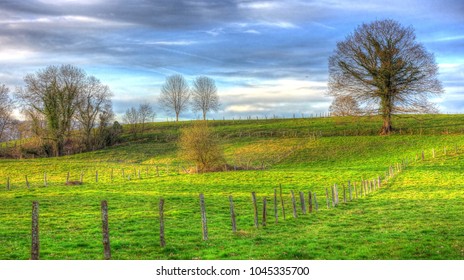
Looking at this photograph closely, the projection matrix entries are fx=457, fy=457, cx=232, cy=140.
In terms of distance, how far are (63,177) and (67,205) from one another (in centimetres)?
2968

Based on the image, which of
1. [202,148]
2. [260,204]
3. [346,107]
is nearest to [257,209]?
[260,204]

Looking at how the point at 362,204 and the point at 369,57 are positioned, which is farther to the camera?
the point at 369,57

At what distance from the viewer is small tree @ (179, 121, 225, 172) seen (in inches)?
2331

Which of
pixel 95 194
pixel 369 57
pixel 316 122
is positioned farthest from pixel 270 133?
pixel 95 194

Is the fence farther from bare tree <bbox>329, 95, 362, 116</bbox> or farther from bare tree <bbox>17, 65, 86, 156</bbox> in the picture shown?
bare tree <bbox>17, 65, 86, 156</bbox>

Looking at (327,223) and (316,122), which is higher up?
(316,122)

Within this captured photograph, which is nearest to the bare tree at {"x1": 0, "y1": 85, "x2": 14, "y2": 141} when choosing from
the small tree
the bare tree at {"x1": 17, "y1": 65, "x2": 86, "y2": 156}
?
the bare tree at {"x1": 17, "y1": 65, "x2": 86, "y2": 156}

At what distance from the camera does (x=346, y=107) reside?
246ft

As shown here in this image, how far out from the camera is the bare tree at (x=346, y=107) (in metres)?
74.9

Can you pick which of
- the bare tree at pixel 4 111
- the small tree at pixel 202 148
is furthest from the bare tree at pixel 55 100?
the small tree at pixel 202 148

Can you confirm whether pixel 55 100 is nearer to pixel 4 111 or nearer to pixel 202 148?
pixel 4 111

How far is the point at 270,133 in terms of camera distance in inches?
3772

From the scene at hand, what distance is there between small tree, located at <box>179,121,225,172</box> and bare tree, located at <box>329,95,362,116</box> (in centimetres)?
2437
